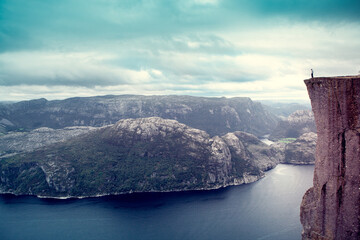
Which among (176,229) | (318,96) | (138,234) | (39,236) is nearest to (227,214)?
(176,229)

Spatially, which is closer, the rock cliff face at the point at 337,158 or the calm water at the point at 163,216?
the rock cliff face at the point at 337,158

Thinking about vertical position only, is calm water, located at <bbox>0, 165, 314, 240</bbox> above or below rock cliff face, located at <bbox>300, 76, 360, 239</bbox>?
below

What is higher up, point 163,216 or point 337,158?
point 337,158

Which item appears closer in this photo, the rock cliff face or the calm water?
the rock cliff face

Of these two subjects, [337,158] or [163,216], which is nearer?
[337,158]
